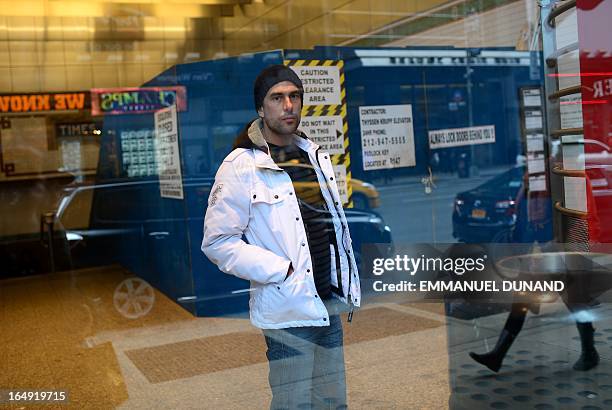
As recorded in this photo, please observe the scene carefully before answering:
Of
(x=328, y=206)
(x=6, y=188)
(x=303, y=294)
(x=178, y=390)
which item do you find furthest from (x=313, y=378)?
(x=6, y=188)

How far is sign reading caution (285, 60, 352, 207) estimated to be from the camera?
4387 millimetres

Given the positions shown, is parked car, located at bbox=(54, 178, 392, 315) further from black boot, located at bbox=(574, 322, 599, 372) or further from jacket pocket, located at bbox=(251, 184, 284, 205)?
jacket pocket, located at bbox=(251, 184, 284, 205)

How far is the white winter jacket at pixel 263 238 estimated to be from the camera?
3223 millimetres

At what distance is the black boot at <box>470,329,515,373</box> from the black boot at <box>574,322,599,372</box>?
461 millimetres

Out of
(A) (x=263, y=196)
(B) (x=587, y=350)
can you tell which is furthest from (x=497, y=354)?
(A) (x=263, y=196)

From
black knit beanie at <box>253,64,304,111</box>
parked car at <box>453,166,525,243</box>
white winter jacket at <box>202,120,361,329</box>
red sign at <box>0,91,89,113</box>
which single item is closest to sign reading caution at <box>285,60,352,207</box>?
black knit beanie at <box>253,64,304,111</box>

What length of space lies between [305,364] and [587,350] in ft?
6.05

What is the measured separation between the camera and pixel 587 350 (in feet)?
14.7

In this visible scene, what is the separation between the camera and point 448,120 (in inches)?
245

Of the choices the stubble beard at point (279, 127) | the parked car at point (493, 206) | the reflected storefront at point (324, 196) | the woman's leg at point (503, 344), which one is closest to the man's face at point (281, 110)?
the stubble beard at point (279, 127)

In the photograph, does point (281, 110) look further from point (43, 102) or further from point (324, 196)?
point (43, 102)

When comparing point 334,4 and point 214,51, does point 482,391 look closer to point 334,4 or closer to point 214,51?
point 214,51

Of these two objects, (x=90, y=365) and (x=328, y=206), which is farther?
(x=90, y=365)

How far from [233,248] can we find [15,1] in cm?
350
